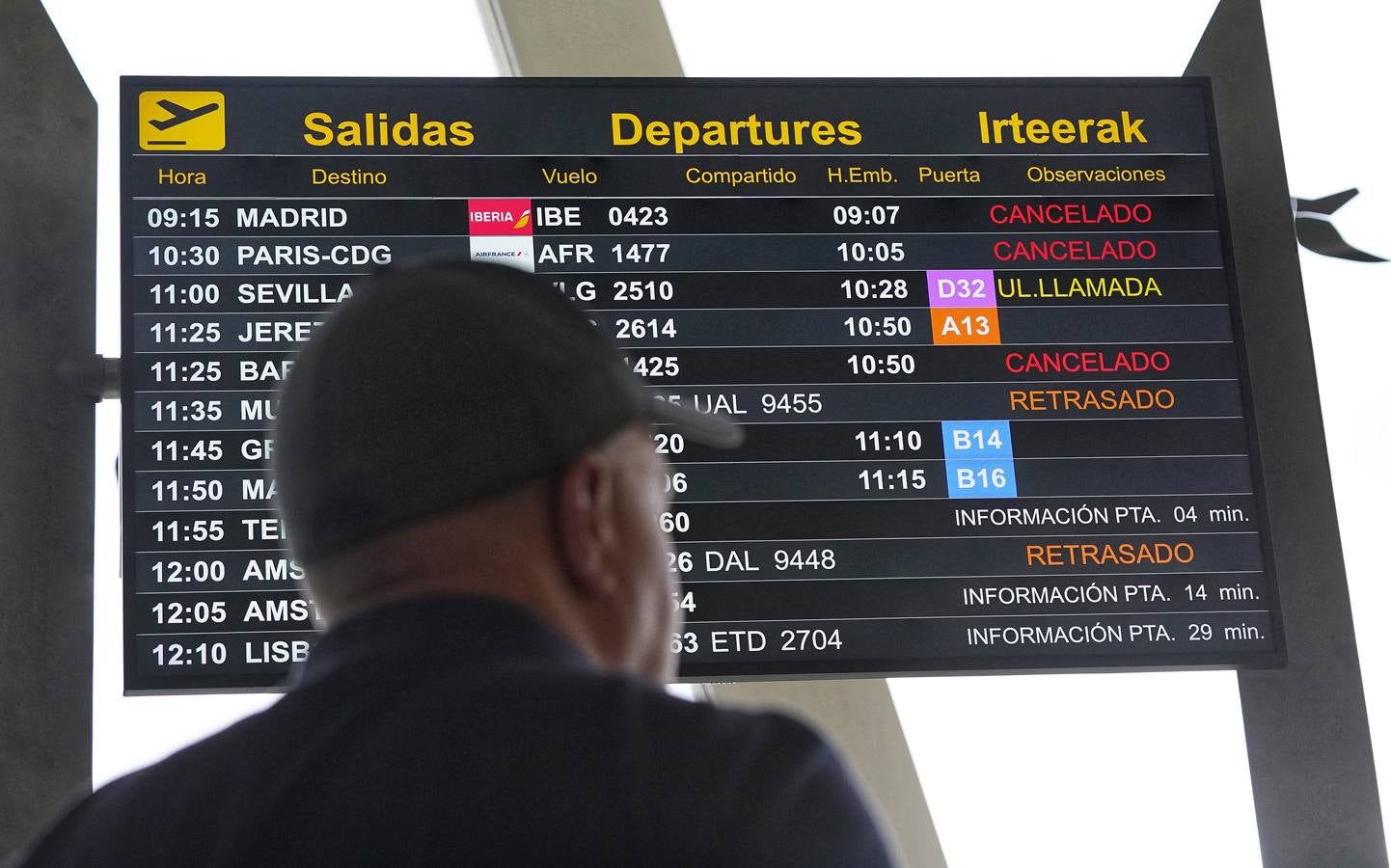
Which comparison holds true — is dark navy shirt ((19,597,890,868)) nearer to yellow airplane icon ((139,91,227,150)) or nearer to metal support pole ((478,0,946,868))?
yellow airplane icon ((139,91,227,150))

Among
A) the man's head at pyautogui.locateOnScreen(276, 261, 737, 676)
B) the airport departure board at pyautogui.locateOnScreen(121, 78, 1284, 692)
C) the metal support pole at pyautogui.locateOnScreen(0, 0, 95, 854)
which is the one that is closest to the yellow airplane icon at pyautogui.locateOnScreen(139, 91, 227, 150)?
the airport departure board at pyautogui.locateOnScreen(121, 78, 1284, 692)

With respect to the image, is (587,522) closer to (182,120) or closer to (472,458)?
(472,458)

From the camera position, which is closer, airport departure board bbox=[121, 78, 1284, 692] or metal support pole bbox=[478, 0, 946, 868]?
airport departure board bbox=[121, 78, 1284, 692]

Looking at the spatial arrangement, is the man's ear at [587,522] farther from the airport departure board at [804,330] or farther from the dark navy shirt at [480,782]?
the airport departure board at [804,330]

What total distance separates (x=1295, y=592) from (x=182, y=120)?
2.34 meters

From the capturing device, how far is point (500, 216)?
3.18m

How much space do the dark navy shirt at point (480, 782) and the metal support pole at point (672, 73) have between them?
266cm

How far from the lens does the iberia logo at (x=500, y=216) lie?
10.4ft

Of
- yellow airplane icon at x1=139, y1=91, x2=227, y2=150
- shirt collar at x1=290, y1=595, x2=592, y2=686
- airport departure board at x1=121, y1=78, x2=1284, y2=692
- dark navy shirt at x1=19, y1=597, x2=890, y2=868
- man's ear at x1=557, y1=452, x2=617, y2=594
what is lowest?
dark navy shirt at x1=19, y1=597, x2=890, y2=868

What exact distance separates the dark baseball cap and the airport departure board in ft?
5.47

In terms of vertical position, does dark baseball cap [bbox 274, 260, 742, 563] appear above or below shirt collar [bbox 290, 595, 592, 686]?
above

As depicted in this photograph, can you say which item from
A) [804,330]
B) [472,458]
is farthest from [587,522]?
[804,330]

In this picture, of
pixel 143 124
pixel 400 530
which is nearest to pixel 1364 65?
pixel 143 124

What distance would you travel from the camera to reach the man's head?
4.06 feet
